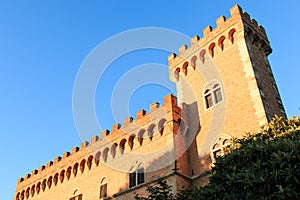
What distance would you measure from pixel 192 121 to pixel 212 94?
2.00 metres

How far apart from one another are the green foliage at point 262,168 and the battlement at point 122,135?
6273 millimetres

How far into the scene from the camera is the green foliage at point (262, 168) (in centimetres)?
919

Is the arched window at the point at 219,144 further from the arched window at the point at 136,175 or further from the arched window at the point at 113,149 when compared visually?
the arched window at the point at 113,149

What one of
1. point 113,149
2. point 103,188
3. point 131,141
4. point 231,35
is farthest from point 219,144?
point 103,188

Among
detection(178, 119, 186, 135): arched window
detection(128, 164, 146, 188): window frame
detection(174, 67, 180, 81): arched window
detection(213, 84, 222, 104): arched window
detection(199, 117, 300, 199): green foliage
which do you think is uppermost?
detection(174, 67, 180, 81): arched window

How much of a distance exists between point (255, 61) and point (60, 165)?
1584 centimetres

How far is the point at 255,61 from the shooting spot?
60.3 ft

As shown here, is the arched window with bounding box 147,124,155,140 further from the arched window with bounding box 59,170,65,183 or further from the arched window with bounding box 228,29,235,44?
the arched window with bounding box 59,170,65,183

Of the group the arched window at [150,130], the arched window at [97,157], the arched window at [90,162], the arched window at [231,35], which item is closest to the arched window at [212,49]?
the arched window at [231,35]

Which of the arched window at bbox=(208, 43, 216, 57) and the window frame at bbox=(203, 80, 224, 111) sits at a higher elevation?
the arched window at bbox=(208, 43, 216, 57)

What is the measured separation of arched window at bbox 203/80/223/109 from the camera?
1863 cm

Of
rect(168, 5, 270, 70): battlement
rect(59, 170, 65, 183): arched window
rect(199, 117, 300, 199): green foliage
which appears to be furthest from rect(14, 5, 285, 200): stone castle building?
rect(199, 117, 300, 199): green foliage

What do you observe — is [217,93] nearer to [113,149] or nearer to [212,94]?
[212,94]

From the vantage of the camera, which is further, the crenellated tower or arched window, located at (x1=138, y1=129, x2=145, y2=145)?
arched window, located at (x1=138, y1=129, x2=145, y2=145)
